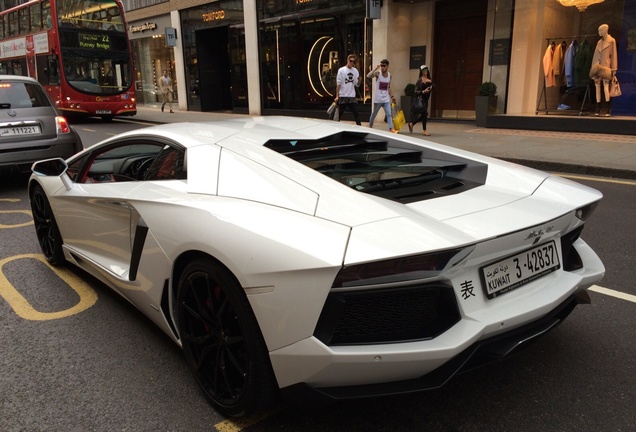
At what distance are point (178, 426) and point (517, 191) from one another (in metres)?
2.01

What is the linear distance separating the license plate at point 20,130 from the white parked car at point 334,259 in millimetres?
5443

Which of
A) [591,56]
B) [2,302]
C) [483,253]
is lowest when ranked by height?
[2,302]

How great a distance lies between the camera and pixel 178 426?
96.0 inches

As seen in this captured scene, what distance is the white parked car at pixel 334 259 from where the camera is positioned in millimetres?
1974

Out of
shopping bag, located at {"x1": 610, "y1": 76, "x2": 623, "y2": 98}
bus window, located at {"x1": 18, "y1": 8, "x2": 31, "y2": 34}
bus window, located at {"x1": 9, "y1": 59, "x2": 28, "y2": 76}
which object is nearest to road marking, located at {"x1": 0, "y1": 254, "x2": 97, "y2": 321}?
shopping bag, located at {"x1": 610, "y1": 76, "x2": 623, "y2": 98}

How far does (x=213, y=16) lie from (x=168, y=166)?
2243 centimetres

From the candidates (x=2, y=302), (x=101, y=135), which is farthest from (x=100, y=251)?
(x=101, y=135)

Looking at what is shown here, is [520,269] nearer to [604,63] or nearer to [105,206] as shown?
[105,206]

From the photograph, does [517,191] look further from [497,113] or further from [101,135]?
[101,135]

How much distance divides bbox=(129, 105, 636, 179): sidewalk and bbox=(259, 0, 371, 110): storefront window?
462cm

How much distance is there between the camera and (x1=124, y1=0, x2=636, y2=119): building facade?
44.0 feet

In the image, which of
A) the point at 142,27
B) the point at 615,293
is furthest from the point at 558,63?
the point at 142,27

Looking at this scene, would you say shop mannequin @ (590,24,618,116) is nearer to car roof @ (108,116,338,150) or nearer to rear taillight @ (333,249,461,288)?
car roof @ (108,116,338,150)

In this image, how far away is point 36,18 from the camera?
18.5 m
